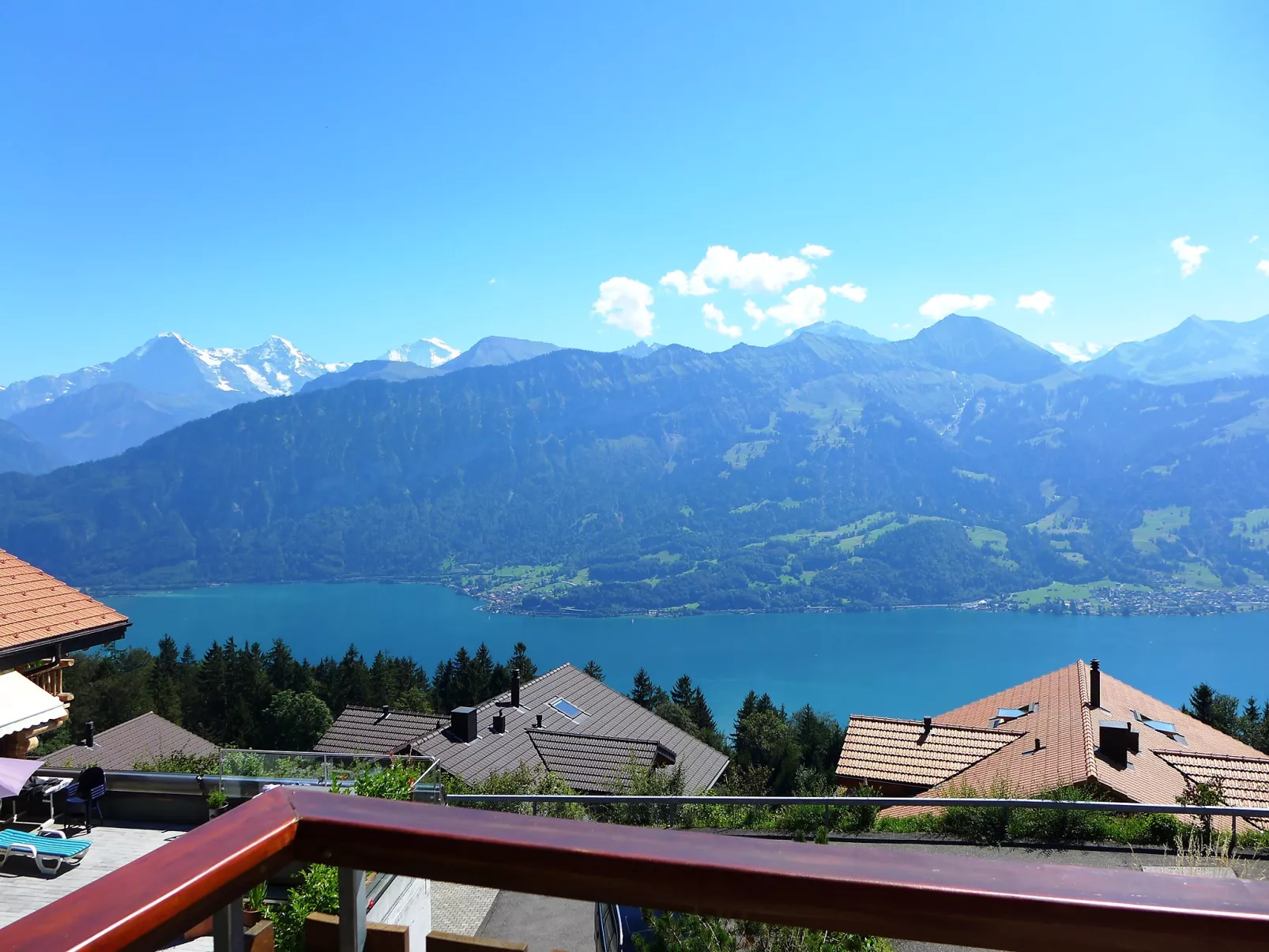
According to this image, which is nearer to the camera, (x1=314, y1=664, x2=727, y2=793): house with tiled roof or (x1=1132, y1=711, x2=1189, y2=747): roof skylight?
(x1=314, y1=664, x2=727, y2=793): house with tiled roof

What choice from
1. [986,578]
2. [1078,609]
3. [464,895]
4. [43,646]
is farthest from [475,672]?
[986,578]

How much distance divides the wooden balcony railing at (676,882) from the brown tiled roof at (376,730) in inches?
1048

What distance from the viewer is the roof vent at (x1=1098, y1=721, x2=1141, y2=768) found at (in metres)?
17.9

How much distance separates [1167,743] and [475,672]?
40727 mm

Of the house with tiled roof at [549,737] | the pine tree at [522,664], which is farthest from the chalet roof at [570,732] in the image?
the pine tree at [522,664]

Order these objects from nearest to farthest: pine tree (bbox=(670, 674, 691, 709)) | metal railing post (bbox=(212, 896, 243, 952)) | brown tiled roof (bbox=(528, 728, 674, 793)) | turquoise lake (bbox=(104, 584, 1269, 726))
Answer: metal railing post (bbox=(212, 896, 243, 952)) → brown tiled roof (bbox=(528, 728, 674, 793)) → pine tree (bbox=(670, 674, 691, 709)) → turquoise lake (bbox=(104, 584, 1269, 726))

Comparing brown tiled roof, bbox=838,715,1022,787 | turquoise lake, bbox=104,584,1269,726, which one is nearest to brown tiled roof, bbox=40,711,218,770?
brown tiled roof, bbox=838,715,1022,787

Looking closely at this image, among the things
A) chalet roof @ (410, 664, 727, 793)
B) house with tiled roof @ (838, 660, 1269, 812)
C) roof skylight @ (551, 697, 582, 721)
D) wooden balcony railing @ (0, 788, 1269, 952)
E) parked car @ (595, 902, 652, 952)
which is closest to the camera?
wooden balcony railing @ (0, 788, 1269, 952)

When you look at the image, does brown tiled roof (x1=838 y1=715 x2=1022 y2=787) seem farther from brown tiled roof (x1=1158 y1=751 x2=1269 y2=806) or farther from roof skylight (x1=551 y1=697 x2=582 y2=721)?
roof skylight (x1=551 y1=697 x2=582 y2=721)

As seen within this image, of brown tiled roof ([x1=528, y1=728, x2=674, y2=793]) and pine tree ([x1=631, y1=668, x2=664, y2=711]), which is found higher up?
brown tiled roof ([x1=528, y1=728, x2=674, y2=793])

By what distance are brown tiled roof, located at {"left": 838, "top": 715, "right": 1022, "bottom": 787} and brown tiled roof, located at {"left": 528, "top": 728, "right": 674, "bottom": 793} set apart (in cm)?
467

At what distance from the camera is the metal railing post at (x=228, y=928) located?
0.94 meters

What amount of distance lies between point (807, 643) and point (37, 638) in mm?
132715

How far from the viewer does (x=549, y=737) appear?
23453mm
